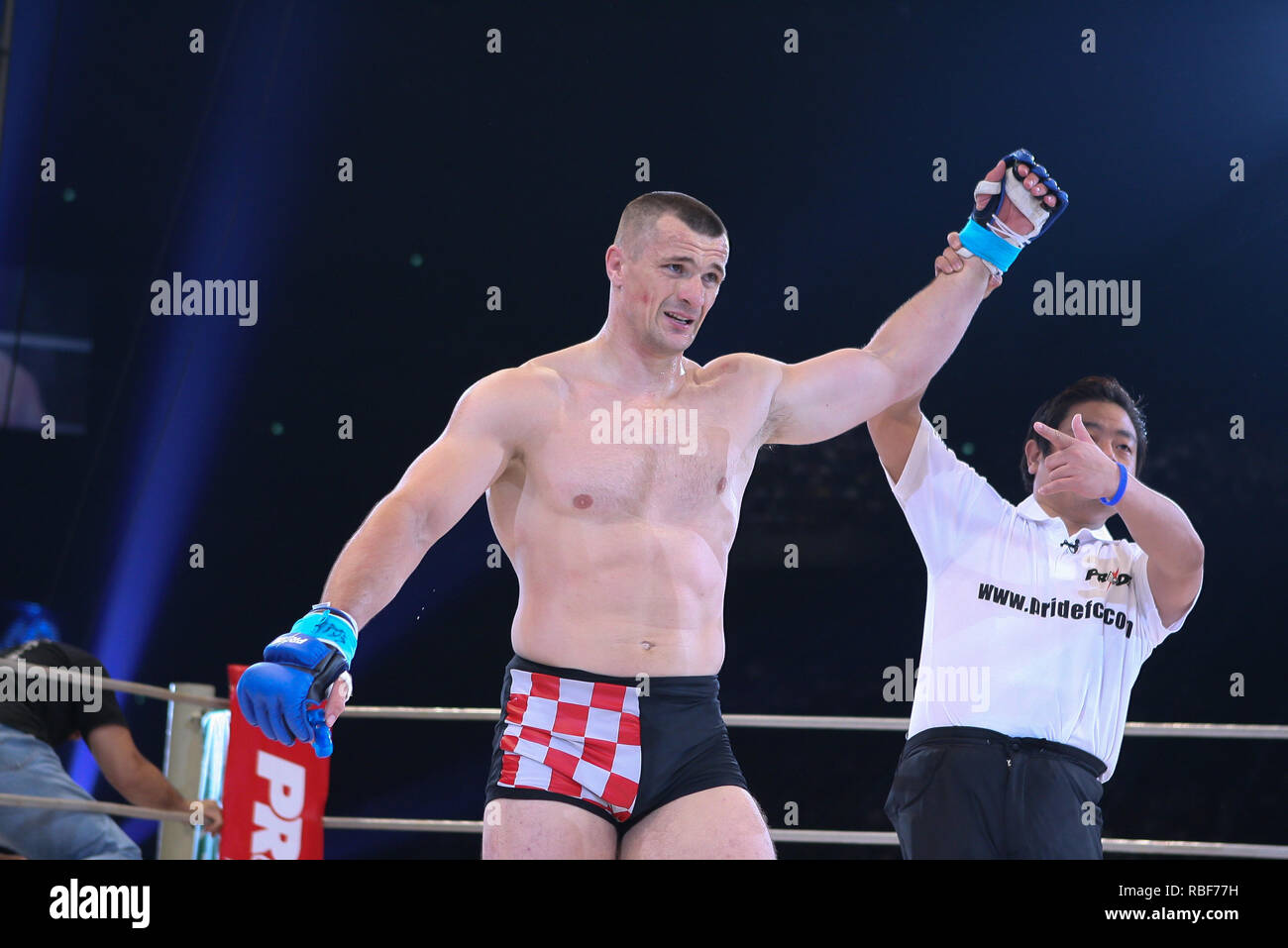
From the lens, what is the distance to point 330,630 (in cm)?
159

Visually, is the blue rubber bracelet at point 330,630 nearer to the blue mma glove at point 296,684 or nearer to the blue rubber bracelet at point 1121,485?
the blue mma glove at point 296,684

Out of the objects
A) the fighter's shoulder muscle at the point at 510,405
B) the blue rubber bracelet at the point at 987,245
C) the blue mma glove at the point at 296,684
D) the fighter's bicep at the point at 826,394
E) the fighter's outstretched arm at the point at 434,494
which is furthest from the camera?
the blue rubber bracelet at the point at 987,245

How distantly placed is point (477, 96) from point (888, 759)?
3.40m

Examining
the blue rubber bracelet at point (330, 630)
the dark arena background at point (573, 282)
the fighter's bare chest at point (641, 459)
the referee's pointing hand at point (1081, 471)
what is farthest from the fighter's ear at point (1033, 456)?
the dark arena background at point (573, 282)

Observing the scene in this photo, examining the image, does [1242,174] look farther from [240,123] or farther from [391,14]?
[240,123]

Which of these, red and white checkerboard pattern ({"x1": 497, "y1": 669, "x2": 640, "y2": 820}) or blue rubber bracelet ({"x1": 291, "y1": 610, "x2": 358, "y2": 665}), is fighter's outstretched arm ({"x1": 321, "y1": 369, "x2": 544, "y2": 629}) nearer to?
blue rubber bracelet ({"x1": 291, "y1": 610, "x2": 358, "y2": 665})

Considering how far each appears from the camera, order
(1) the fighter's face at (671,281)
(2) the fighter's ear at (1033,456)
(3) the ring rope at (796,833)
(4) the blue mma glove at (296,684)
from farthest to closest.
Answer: (3) the ring rope at (796,833), (2) the fighter's ear at (1033,456), (1) the fighter's face at (671,281), (4) the blue mma glove at (296,684)

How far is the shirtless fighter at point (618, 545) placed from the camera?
172 centimetres

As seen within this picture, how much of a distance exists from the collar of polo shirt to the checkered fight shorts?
2.88ft

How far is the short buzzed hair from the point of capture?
2021 mm

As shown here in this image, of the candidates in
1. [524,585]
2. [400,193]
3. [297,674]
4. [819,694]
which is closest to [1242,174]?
[819,694]

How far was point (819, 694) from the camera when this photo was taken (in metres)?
5.75

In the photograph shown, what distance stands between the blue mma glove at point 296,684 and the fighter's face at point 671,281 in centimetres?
71
